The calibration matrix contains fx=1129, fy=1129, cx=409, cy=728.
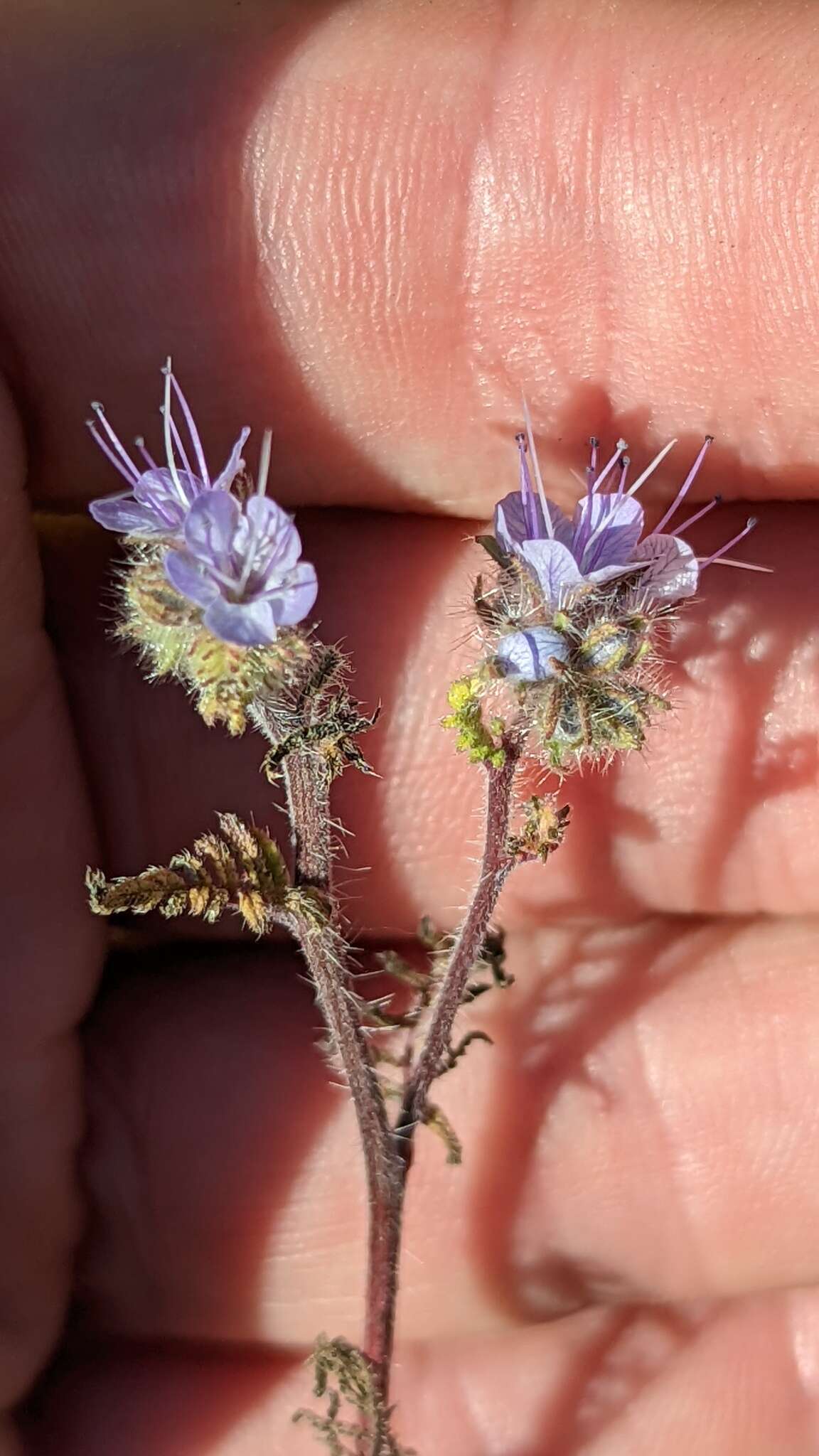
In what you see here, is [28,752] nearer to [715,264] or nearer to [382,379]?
[382,379]

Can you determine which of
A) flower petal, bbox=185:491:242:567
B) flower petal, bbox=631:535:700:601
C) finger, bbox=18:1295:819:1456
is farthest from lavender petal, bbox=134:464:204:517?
finger, bbox=18:1295:819:1456

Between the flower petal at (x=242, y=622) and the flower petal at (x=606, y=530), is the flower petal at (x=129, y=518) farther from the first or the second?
the flower petal at (x=606, y=530)

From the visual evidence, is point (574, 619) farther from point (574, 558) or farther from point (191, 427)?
point (191, 427)

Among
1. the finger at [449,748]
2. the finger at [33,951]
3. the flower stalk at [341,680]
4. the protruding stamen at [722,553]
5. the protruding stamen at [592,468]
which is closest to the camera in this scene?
the flower stalk at [341,680]

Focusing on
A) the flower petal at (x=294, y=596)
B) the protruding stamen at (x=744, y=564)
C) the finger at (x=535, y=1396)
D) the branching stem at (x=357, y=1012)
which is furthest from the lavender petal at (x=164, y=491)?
the finger at (x=535, y=1396)

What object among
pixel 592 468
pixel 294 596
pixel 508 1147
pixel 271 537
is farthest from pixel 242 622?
pixel 508 1147
